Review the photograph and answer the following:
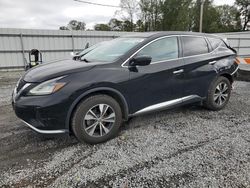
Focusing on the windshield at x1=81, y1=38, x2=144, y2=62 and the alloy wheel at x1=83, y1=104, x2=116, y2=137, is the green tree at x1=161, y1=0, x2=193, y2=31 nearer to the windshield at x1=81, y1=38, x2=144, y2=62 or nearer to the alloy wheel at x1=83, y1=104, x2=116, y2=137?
the windshield at x1=81, y1=38, x2=144, y2=62

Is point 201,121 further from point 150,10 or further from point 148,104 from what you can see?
point 150,10

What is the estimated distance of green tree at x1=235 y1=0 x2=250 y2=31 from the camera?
4803 centimetres

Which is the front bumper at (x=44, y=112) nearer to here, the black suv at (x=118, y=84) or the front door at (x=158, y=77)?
the black suv at (x=118, y=84)

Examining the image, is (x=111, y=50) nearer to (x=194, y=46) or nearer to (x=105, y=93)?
(x=105, y=93)

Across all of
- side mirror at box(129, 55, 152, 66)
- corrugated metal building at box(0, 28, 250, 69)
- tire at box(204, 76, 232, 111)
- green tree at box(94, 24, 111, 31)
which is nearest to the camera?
side mirror at box(129, 55, 152, 66)

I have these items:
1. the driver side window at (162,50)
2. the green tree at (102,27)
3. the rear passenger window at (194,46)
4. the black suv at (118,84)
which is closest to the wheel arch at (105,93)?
the black suv at (118,84)

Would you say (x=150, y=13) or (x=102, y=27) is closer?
(x=150, y=13)

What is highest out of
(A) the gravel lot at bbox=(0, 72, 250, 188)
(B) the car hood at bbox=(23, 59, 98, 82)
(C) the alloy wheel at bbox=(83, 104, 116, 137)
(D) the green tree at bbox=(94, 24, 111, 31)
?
(D) the green tree at bbox=(94, 24, 111, 31)

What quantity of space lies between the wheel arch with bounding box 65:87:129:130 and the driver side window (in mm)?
735

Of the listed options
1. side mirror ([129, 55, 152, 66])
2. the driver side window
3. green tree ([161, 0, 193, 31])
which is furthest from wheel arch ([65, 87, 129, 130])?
green tree ([161, 0, 193, 31])

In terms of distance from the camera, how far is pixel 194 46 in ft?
12.5

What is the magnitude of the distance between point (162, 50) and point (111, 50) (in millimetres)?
865

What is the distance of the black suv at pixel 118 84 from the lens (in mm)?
2602

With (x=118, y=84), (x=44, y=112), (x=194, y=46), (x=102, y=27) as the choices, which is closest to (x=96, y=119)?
(x=118, y=84)
